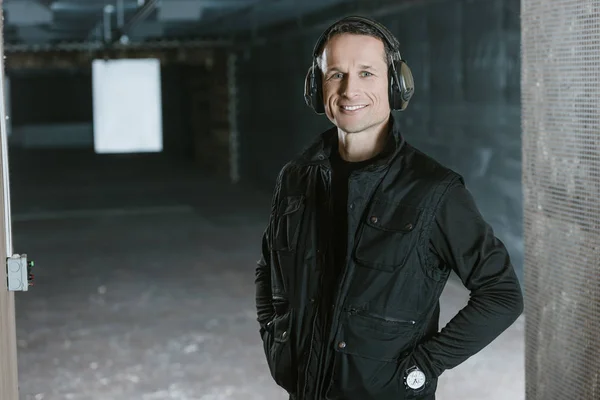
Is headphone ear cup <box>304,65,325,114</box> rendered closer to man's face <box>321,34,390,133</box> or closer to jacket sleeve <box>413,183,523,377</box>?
man's face <box>321,34,390,133</box>

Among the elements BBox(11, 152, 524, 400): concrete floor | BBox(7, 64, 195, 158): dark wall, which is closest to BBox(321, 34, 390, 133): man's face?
BBox(11, 152, 524, 400): concrete floor

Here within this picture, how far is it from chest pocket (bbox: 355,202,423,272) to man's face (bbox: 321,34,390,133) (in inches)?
6.6

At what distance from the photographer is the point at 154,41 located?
13773 mm

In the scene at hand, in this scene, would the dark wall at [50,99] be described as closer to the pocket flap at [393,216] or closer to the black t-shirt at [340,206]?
the black t-shirt at [340,206]

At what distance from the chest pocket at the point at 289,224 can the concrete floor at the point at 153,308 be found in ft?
7.31

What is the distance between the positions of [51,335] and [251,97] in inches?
308

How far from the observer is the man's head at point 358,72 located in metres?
1.60

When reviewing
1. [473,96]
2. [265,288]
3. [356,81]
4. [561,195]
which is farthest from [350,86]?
[473,96]

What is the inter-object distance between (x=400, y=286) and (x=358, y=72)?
402 mm

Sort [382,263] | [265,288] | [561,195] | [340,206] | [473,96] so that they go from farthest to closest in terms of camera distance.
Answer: [473,96]
[561,195]
[265,288]
[340,206]
[382,263]

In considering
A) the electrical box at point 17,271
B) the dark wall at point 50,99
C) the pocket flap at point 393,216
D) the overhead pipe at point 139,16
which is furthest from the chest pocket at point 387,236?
the dark wall at point 50,99

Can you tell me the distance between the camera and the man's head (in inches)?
62.9

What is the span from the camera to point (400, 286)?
5.19 feet

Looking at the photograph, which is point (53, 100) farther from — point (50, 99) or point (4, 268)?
point (4, 268)
